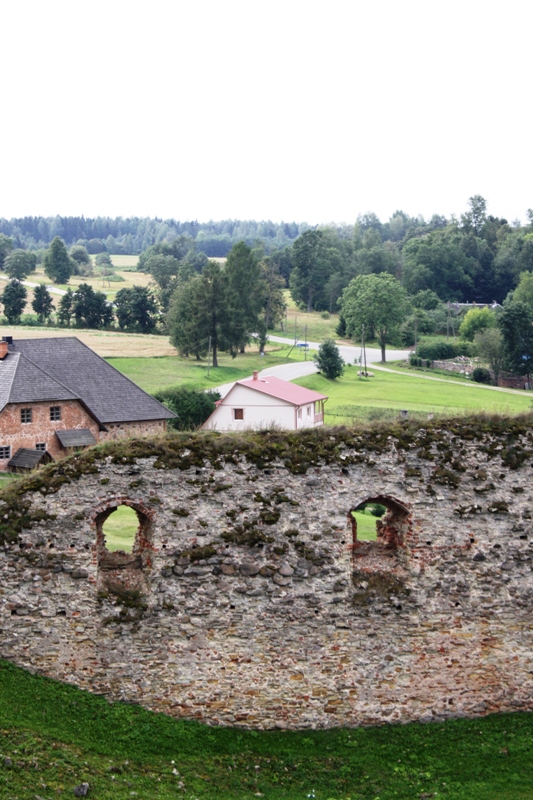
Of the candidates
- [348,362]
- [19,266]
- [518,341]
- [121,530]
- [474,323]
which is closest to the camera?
[121,530]

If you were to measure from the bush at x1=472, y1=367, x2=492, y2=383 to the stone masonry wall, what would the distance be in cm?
6308

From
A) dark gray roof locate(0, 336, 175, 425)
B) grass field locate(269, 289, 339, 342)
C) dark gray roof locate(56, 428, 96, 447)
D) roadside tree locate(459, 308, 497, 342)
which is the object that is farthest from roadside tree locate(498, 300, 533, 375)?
dark gray roof locate(56, 428, 96, 447)

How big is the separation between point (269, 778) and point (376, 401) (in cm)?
4664

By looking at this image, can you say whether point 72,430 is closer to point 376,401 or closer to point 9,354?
point 9,354

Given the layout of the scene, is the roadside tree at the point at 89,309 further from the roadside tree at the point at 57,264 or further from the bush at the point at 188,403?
the bush at the point at 188,403

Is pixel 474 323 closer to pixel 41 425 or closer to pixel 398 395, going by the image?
pixel 398 395

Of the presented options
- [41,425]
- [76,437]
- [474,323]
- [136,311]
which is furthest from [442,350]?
[41,425]

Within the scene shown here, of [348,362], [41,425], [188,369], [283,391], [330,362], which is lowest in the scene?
[348,362]

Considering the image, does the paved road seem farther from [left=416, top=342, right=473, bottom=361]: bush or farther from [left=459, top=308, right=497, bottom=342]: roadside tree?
[left=459, top=308, right=497, bottom=342]: roadside tree

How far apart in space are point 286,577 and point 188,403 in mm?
38936

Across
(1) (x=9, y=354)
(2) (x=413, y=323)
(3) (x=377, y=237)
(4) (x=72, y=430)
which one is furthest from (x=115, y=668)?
(3) (x=377, y=237)

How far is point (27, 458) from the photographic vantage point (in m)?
39.7

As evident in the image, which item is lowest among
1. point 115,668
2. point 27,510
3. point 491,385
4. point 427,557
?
point 491,385

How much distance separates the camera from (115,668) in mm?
13297
